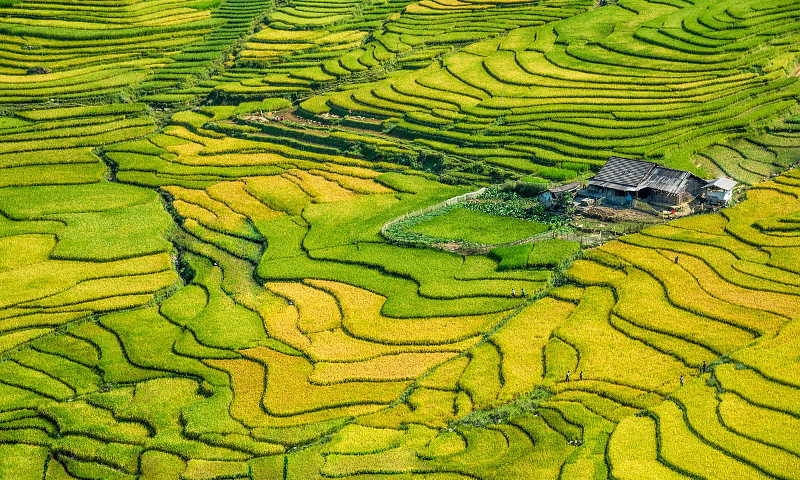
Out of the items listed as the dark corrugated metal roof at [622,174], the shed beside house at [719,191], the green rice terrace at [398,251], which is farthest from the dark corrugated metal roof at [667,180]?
the green rice terrace at [398,251]

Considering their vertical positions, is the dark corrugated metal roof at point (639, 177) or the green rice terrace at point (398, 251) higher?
the dark corrugated metal roof at point (639, 177)

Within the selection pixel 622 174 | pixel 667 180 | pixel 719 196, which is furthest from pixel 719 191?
pixel 622 174

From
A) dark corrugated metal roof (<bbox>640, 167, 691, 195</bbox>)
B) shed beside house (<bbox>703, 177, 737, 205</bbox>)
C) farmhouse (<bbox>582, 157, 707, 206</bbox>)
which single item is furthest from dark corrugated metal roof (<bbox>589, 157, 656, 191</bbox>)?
shed beside house (<bbox>703, 177, 737, 205</bbox>)

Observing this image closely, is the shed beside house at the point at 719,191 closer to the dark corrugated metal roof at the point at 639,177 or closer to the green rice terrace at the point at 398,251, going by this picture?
the green rice terrace at the point at 398,251

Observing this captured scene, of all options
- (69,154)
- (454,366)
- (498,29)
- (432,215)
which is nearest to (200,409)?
(454,366)

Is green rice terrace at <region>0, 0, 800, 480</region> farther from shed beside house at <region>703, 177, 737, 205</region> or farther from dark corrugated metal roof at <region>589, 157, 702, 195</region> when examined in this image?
dark corrugated metal roof at <region>589, 157, 702, 195</region>
